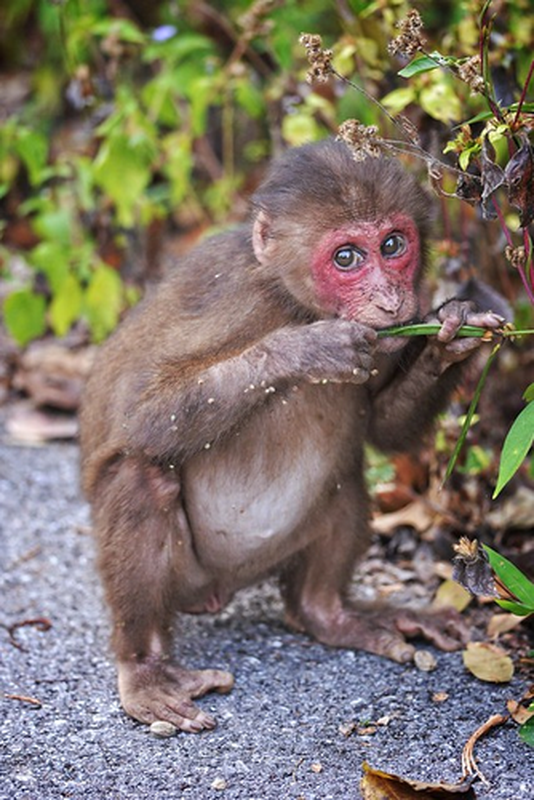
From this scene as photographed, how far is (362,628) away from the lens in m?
4.31

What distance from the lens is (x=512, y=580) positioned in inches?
132

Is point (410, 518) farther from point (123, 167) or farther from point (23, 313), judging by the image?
point (23, 313)

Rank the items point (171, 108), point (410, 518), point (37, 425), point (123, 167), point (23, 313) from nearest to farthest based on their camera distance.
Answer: point (410, 518) < point (123, 167) < point (23, 313) < point (171, 108) < point (37, 425)

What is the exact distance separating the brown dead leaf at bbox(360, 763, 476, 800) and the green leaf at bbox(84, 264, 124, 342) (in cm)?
365

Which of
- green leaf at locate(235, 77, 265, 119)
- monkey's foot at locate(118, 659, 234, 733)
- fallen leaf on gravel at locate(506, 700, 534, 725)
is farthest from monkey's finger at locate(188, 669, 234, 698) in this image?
green leaf at locate(235, 77, 265, 119)

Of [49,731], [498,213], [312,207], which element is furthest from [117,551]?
[498,213]

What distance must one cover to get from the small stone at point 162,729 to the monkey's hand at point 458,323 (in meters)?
1.41

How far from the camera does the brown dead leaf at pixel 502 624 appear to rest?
425 centimetres

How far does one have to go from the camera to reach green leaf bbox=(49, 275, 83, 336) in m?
6.48

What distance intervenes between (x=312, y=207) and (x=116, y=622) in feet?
4.82

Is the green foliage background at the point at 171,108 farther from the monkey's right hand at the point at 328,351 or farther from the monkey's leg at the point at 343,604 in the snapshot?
the monkey's leg at the point at 343,604

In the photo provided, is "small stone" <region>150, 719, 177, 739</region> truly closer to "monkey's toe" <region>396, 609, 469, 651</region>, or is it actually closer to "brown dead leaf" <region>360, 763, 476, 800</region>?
"brown dead leaf" <region>360, 763, 476, 800</region>

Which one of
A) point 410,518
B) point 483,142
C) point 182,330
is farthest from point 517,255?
point 410,518

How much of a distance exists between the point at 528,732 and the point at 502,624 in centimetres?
97
